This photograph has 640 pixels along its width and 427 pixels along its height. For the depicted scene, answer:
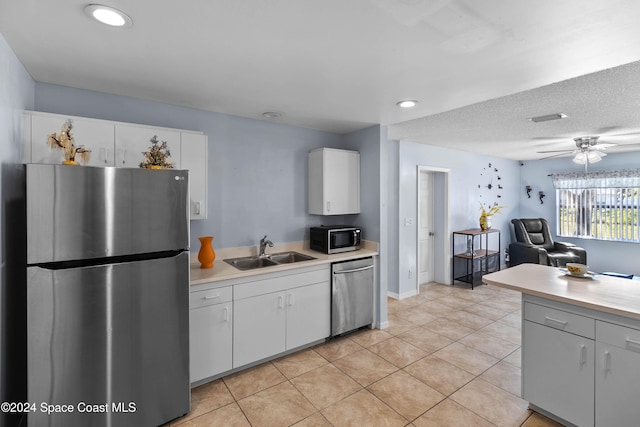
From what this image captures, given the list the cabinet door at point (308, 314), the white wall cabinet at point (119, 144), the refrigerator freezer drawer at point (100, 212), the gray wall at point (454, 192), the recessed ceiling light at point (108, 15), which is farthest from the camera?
the gray wall at point (454, 192)

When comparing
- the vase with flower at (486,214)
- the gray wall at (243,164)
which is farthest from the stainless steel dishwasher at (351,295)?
the vase with flower at (486,214)

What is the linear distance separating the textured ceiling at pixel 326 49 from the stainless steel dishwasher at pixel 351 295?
64.9 inches

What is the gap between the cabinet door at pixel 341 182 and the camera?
11.2 ft

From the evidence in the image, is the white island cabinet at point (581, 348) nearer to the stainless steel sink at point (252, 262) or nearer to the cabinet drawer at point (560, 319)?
the cabinet drawer at point (560, 319)

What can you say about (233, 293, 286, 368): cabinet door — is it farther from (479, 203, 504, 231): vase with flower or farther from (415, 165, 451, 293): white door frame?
(479, 203, 504, 231): vase with flower

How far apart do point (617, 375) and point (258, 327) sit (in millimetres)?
2417

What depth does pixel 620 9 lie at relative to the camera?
135cm

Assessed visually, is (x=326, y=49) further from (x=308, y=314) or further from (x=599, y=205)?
(x=599, y=205)

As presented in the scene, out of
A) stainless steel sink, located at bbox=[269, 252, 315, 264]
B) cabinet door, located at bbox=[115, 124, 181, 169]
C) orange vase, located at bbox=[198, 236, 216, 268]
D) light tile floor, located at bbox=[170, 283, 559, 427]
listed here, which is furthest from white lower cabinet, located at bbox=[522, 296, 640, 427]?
cabinet door, located at bbox=[115, 124, 181, 169]

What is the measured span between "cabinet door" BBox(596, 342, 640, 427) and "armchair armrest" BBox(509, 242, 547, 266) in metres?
4.30

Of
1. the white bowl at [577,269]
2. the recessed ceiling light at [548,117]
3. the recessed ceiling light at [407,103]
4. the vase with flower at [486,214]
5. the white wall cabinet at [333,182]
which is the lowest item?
the white bowl at [577,269]

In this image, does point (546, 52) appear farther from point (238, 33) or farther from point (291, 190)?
point (291, 190)

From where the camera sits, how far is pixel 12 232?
1.81 metres

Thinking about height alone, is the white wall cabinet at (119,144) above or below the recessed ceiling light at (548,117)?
below
